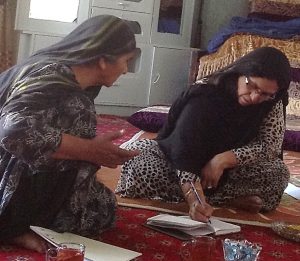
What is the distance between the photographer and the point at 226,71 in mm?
2287

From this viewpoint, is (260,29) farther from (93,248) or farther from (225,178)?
(93,248)

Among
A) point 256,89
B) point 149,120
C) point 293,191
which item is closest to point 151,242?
point 256,89

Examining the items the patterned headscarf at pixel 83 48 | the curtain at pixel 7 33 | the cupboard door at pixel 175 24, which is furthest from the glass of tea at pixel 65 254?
the cupboard door at pixel 175 24

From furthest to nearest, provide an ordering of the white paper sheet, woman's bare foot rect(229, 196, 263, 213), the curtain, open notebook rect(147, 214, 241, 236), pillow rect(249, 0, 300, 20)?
pillow rect(249, 0, 300, 20), the curtain, the white paper sheet, woman's bare foot rect(229, 196, 263, 213), open notebook rect(147, 214, 241, 236)

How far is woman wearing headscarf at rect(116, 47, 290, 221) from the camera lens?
220 cm

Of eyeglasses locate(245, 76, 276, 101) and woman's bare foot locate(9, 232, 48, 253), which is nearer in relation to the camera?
woman's bare foot locate(9, 232, 48, 253)

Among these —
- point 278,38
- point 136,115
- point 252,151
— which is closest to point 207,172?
point 252,151

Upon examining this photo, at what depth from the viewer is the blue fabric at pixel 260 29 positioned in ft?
15.5

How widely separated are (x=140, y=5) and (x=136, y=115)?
1.27m

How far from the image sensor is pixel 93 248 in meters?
1.72

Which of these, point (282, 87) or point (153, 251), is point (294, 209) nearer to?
point (282, 87)

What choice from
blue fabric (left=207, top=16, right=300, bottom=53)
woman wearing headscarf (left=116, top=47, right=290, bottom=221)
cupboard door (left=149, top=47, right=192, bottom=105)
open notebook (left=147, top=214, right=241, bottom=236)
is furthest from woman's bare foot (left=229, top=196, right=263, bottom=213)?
cupboard door (left=149, top=47, right=192, bottom=105)

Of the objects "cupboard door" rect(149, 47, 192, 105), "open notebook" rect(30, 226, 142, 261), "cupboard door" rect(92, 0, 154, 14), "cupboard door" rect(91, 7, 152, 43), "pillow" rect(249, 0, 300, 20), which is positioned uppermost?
"pillow" rect(249, 0, 300, 20)

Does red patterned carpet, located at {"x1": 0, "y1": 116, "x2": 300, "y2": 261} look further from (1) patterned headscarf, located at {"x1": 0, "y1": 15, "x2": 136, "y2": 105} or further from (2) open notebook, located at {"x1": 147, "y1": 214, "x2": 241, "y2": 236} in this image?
(1) patterned headscarf, located at {"x1": 0, "y1": 15, "x2": 136, "y2": 105}
